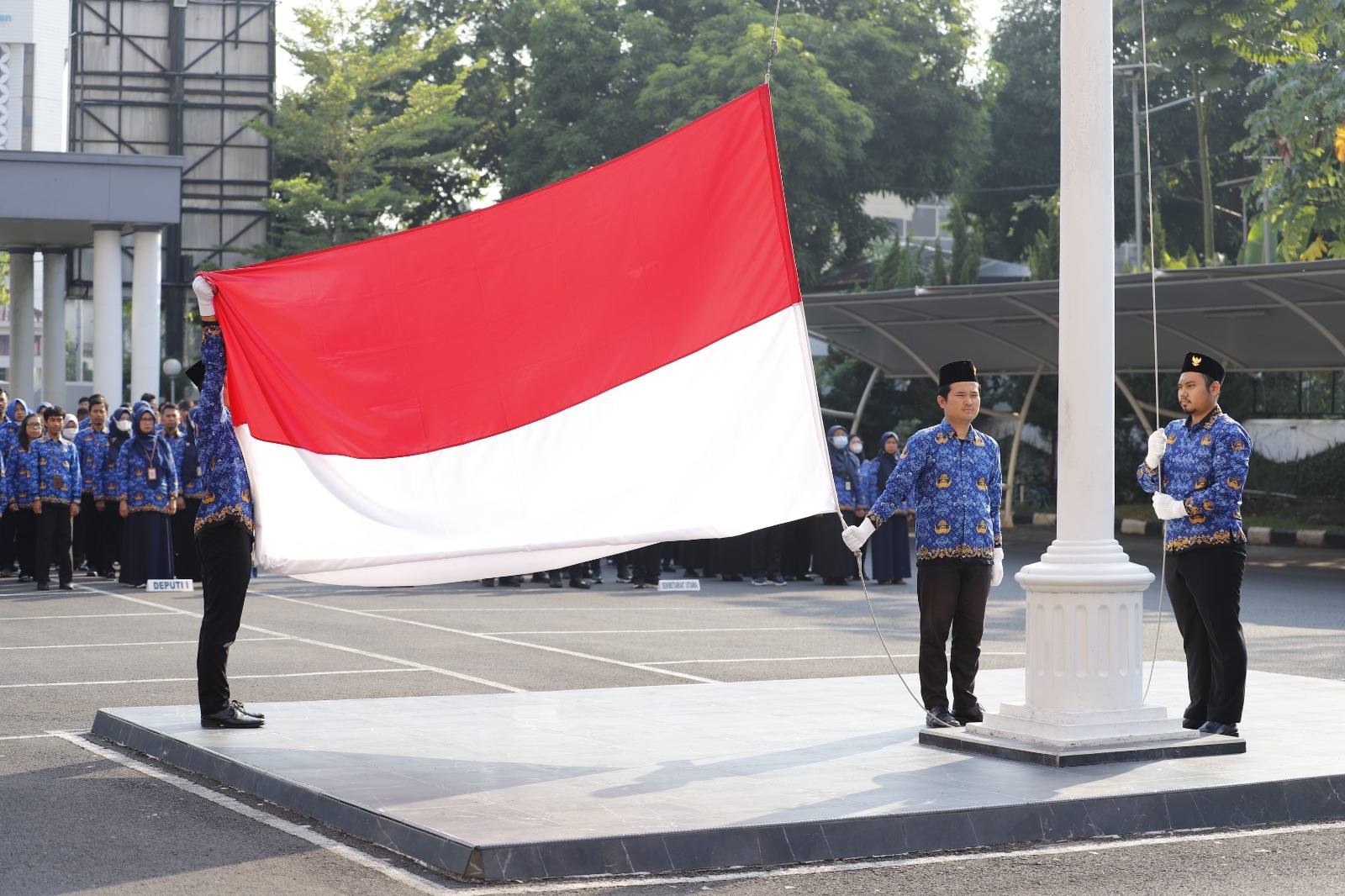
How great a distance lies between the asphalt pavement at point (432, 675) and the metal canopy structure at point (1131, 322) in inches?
136

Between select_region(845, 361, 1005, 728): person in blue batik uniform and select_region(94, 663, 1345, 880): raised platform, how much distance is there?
1.15 feet

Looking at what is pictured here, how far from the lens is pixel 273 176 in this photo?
50531 millimetres

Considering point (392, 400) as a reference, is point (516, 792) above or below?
below

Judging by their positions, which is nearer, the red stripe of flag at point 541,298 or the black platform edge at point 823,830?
the black platform edge at point 823,830

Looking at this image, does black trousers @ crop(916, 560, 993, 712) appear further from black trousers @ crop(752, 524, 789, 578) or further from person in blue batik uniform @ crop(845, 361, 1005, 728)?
black trousers @ crop(752, 524, 789, 578)

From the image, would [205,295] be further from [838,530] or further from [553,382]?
[838,530]

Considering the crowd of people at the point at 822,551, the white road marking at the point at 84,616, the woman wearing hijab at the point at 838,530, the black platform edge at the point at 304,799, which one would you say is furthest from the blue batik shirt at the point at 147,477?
the black platform edge at the point at 304,799

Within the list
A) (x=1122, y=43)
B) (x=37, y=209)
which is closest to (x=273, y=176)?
(x=37, y=209)

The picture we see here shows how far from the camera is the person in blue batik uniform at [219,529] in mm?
8883

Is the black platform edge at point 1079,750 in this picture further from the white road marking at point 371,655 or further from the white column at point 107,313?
the white column at point 107,313

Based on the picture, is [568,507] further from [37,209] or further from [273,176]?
[273,176]

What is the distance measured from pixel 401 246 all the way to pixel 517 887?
3.56m

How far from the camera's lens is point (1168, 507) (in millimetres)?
9086

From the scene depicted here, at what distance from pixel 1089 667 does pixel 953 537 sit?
3.78 feet
